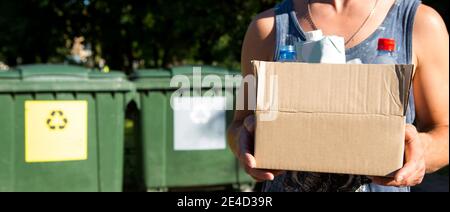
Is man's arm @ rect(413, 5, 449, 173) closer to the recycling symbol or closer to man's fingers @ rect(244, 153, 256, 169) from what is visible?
man's fingers @ rect(244, 153, 256, 169)

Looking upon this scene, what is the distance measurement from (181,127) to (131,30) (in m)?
6.85

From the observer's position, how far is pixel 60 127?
4.55 meters

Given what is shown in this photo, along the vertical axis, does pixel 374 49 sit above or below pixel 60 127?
above

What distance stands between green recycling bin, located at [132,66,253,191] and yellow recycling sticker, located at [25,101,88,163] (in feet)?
2.10

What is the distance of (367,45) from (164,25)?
9582 millimetres

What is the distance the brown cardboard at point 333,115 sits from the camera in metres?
1.25

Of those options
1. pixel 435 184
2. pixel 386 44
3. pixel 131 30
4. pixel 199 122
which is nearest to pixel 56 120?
pixel 199 122

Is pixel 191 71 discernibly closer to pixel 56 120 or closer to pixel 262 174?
pixel 56 120

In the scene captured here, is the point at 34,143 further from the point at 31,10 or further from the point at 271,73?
the point at 31,10

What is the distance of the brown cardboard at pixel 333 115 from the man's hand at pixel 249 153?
5 cm

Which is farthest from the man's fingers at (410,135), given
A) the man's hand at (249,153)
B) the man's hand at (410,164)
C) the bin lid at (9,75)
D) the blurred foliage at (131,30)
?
the blurred foliage at (131,30)

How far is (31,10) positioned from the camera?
452 inches

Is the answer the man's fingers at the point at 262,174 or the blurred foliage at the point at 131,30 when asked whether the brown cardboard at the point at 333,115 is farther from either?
the blurred foliage at the point at 131,30
